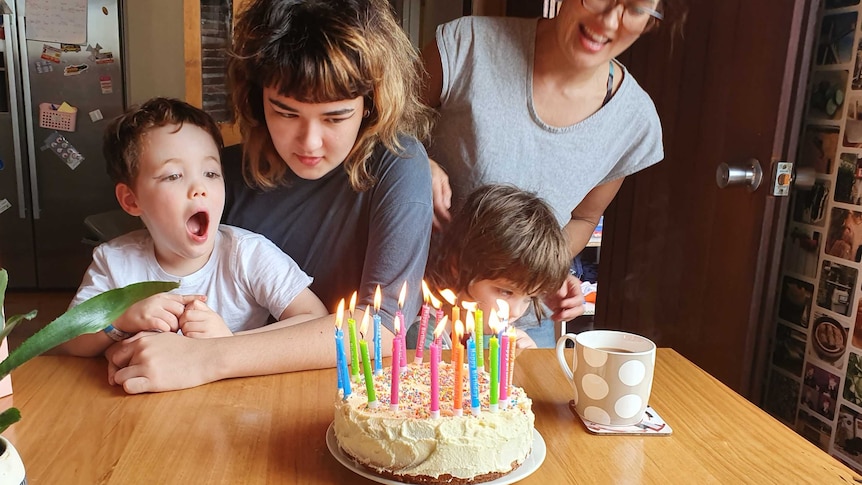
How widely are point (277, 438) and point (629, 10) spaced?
1.05m

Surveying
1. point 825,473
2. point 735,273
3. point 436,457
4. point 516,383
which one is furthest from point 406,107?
point 735,273

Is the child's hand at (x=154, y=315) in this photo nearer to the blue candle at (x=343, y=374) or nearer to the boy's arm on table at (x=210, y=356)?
the boy's arm on table at (x=210, y=356)

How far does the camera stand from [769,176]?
5.33 ft

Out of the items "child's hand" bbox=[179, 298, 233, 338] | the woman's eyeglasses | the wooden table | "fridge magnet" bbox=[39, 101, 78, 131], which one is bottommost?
the wooden table

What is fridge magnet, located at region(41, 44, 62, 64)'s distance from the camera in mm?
3678

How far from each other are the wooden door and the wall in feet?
8.34

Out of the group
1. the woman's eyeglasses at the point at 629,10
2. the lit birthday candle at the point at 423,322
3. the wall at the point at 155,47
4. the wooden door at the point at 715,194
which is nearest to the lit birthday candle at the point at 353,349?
the lit birthday candle at the point at 423,322

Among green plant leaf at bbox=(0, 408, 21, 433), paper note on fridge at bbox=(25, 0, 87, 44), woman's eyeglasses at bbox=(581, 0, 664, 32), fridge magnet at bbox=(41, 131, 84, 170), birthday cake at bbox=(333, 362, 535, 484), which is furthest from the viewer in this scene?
fridge magnet at bbox=(41, 131, 84, 170)

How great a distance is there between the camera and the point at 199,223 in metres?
1.19

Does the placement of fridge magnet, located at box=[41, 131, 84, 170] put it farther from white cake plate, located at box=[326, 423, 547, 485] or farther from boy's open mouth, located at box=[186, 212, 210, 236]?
white cake plate, located at box=[326, 423, 547, 485]

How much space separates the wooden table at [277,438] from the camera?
2.50ft

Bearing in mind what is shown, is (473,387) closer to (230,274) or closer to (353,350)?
(353,350)

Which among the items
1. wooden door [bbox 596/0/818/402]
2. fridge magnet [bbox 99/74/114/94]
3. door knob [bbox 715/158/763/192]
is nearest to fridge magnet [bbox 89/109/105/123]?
fridge magnet [bbox 99/74/114/94]

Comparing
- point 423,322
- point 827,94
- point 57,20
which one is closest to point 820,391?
point 827,94
